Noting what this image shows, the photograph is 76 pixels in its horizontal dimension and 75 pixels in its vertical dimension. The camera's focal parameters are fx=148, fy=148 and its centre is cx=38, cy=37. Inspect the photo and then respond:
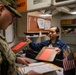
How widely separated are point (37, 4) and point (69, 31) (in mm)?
2570

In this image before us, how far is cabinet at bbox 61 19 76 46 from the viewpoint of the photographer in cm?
420

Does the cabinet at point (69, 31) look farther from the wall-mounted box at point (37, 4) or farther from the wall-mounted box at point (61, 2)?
the wall-mounted box at point (61, 2)

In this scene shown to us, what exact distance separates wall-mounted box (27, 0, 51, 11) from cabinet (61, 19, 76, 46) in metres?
2.36

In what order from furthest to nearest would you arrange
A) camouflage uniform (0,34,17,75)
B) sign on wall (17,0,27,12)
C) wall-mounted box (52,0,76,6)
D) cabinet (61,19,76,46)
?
1. cabinet (61,19,76,46)
2. sign on wall (17,0,27,12)
3. wall-mounted box (52,0,76,6)
4. camouflage uniform (0,34,17,75)

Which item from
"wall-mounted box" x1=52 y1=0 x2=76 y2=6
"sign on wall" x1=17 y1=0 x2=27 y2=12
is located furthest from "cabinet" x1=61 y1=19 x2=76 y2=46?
"wall-mounted box" x1=52 y1=0 x2=76 y2=6

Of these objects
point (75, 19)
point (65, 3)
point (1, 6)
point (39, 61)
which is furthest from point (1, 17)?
point (75, 19)

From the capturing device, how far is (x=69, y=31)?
430cm

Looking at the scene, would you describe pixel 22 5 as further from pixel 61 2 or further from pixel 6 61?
pixel 6 61

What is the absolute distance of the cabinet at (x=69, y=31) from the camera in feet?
13.8

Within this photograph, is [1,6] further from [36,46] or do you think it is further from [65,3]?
[36,46]

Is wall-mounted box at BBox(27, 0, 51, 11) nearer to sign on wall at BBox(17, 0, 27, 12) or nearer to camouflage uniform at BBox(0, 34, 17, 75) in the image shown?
sign on wall at BBox(17, 0, 27, 12)

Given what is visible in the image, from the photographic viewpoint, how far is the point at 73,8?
11.8 ft

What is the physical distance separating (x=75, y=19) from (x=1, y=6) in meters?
3.45

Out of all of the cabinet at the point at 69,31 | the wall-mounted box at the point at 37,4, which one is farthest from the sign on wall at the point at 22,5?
the cabinet at the point at 69,31
